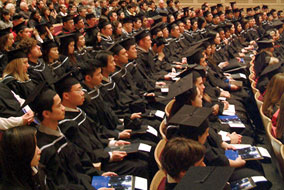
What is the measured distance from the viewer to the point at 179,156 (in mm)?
2301

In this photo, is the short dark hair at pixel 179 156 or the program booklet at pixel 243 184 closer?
the short dark hair at pixel 179 156

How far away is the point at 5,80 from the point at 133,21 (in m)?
5.56

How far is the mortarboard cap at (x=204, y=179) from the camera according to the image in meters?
2.19

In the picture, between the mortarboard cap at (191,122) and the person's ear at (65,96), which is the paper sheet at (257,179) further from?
the person's ear at (65,96)

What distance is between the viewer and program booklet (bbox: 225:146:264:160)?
11.1 ft

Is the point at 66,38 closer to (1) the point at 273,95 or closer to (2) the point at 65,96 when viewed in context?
(2) the point at 65,96

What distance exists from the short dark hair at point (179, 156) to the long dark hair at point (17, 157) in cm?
88

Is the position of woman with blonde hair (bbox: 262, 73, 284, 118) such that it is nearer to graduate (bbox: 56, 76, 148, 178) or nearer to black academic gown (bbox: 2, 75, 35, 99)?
graduate (bbox: 56, 76, 148, 178)

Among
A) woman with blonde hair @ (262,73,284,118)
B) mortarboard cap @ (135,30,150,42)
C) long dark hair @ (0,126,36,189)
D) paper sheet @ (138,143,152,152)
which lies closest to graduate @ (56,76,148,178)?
paper sheet @ (138,143,152,152)

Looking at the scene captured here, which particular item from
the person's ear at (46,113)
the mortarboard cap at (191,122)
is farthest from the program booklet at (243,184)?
the person's ear at (46,113)

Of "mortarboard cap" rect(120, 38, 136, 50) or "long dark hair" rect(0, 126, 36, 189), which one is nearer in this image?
"long dark hair" rect(0, 126, 36, 189)

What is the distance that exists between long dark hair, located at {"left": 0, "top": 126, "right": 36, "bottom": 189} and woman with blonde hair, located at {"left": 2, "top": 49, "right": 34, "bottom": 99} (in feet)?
7.05

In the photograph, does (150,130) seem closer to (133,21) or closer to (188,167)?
(188,167)

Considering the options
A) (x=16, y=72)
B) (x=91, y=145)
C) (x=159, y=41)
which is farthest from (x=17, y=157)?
(x=159, y=41)
